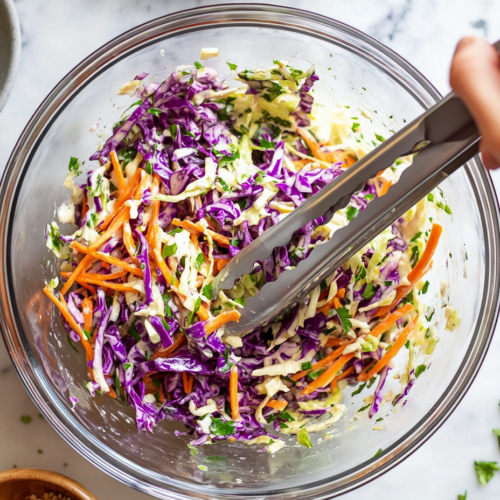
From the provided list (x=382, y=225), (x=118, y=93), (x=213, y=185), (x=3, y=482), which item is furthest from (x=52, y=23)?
(x=3, y=482)

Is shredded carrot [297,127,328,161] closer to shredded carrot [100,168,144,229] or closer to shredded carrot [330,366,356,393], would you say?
shredded carrot [100,168,144,229]

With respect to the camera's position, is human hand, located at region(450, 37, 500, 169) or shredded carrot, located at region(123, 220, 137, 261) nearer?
human hand, located at region(450, 37, 500, 169)

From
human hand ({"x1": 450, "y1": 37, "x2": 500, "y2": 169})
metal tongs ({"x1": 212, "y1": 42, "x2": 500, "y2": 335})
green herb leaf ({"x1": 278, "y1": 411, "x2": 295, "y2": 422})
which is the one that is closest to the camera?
human hand ({"x1": 450, "y1": 37, "x2": 500, "y2": 169})

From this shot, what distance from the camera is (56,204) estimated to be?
1699mm

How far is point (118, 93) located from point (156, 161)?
0.26 meters

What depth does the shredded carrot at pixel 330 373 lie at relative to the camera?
1571 millimetres

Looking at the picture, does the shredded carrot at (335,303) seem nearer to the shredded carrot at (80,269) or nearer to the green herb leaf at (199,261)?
the green herb leaf at (199,261)

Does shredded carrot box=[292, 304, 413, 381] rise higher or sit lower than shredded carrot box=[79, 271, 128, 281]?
lower

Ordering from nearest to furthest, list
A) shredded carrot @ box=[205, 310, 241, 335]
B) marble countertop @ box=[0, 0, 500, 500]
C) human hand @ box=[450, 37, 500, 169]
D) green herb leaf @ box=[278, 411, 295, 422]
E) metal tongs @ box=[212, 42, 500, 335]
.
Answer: human hand @ box=[450, 37, 500, 169] → metal tongs @ box=[212, 42, 500, 335] → shredded carrot @ box=[205, 310, 241, 335] → green herb leaf @ box=[278, 411, 295, 422] → marble countertop @ box=[0, 0, 500, 500]

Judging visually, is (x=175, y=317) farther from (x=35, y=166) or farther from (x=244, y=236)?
(x=35, y=166)

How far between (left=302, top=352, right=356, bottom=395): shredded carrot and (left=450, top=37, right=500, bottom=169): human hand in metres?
0.92

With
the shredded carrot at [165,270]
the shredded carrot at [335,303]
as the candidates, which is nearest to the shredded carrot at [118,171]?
the shredded carrot at [165,270]

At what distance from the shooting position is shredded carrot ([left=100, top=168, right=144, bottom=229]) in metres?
1.56

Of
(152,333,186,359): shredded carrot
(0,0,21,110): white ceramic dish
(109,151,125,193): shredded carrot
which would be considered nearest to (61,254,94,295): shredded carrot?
(109,151,125,193): shredded carrot
